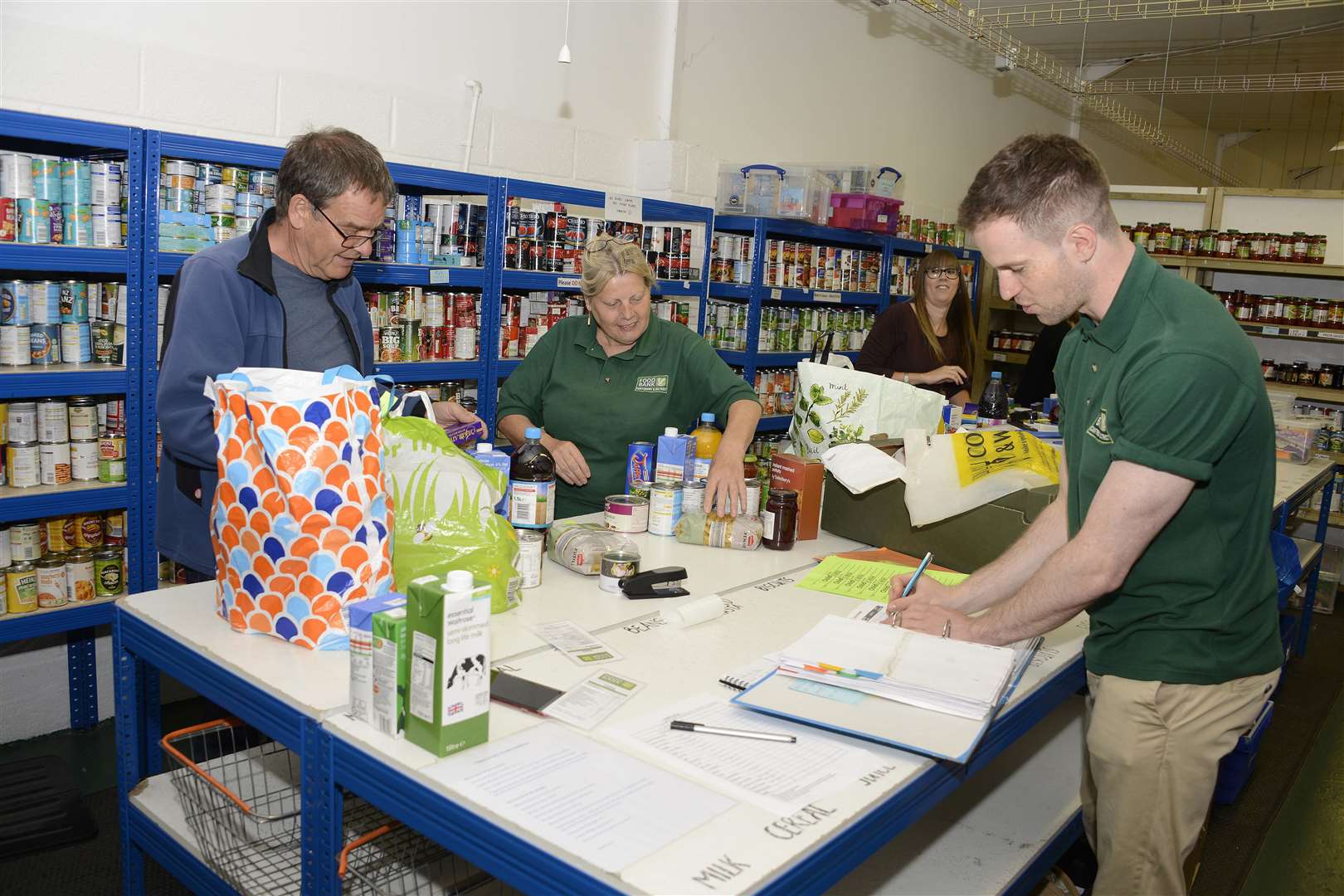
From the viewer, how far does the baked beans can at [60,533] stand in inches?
139

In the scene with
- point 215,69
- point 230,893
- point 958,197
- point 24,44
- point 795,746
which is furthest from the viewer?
point 958,197

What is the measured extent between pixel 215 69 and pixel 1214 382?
12.0 feet

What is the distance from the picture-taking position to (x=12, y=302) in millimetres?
3305

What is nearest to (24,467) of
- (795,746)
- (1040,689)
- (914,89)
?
(795,746)

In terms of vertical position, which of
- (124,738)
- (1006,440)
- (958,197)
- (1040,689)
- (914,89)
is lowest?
(124,738)

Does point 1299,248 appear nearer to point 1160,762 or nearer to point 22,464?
point 1160,762

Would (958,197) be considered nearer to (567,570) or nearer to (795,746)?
(567,570)

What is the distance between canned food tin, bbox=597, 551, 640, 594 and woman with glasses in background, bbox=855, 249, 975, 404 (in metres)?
3.27

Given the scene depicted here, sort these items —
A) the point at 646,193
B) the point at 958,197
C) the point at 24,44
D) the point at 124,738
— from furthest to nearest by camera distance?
the point at 958,197
the point at 646,193
the point at 24,44
the point at 124,738

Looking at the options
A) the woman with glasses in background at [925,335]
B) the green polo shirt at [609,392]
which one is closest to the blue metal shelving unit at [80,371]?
the green polo shirt at [609,392]

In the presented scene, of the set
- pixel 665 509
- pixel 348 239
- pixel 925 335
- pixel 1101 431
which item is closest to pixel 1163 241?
pixel 925 335

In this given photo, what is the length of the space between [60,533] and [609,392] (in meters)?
1.98

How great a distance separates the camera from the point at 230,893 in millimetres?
1978

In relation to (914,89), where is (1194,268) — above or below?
below
